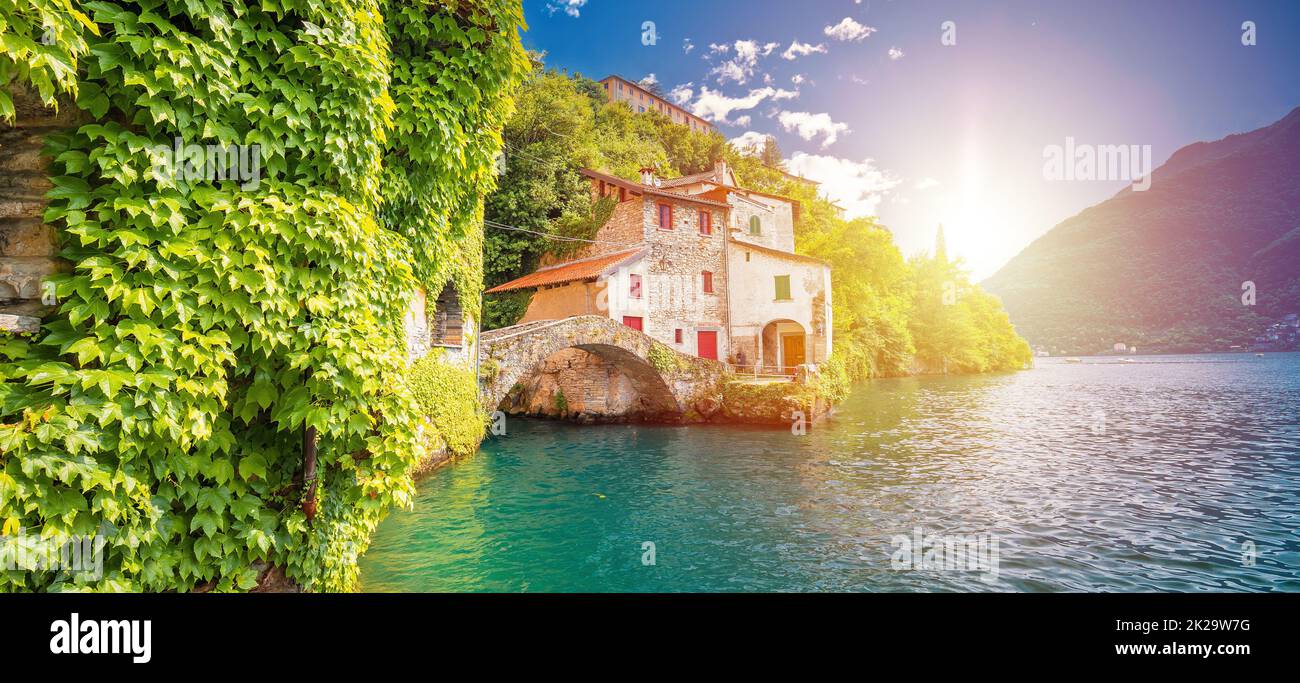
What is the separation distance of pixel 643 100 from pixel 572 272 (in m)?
43.3

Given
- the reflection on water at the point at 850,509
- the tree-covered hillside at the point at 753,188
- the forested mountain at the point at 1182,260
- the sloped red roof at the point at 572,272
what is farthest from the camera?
the forested mountain at the point at 1182,260

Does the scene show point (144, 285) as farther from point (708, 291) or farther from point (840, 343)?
point (840, 343)

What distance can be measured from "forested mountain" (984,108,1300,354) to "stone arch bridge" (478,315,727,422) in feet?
182

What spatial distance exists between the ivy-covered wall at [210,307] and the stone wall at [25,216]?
11 cm

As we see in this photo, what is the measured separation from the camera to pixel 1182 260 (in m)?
64.2

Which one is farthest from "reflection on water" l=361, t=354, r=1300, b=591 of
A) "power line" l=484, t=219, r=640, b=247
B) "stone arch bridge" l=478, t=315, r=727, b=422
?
"power line" l=484, t=219, r=640, b=247

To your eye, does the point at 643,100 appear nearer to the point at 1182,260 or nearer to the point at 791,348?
the point at 791,348

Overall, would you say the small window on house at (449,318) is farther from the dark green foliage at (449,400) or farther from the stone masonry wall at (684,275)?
the stone masonry wall at (684,275)

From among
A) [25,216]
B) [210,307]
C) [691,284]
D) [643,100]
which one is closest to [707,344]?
[691,284]

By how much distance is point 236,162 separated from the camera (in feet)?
11.6

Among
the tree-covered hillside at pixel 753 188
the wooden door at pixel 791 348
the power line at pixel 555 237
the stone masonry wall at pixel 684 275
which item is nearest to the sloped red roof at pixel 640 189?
the stone masonry wall at pixel 684 275

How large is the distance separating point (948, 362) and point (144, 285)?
59501 millimetres

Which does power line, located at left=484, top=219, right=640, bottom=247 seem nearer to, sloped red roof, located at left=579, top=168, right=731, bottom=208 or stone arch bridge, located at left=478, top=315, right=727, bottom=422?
sloped red roof, located at left=579, top=168, right=731, bottom=208

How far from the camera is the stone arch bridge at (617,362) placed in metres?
15.7
